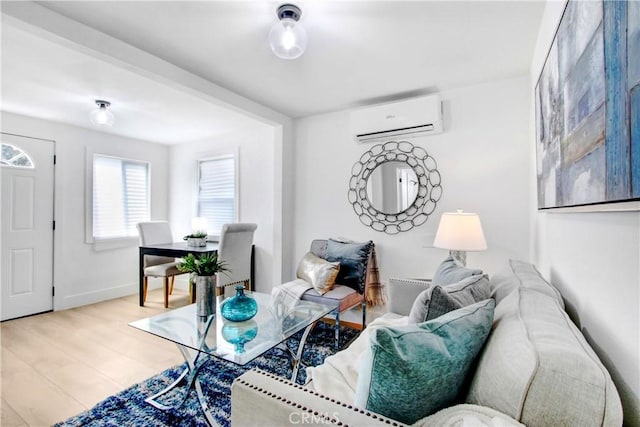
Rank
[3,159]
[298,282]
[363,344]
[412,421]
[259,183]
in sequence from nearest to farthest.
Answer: [412,421] < [363,344] < [298,282] < [3,159] < [259,183]

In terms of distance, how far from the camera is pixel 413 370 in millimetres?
722

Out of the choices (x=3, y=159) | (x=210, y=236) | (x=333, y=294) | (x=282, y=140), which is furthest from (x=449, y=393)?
(x=3, y=159)

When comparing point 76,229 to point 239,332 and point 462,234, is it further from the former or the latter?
point 462,234

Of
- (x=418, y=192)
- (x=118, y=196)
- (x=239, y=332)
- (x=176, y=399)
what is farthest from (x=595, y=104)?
(x=118, y=196)

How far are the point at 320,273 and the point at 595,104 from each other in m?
2.16

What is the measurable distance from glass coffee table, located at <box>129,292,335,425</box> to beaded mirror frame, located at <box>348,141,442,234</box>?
125cm

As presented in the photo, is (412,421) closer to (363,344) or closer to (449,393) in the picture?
(449,393)

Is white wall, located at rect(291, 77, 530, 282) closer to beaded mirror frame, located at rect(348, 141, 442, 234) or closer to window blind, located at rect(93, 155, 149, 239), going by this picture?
beaded mirror frame, located at rect(348, 141, 442, 234)

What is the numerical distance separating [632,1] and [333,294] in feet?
7.48

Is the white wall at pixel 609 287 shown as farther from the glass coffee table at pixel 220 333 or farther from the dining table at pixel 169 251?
the dining table at pixel 169 251

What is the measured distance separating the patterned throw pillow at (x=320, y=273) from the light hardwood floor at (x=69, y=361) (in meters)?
1.20

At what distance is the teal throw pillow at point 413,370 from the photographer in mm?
723

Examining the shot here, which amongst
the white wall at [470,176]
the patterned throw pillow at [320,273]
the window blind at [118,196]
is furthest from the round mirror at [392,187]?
the window blind at [118,196]

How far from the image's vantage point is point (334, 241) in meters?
3.00
